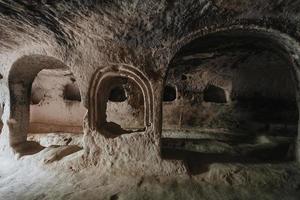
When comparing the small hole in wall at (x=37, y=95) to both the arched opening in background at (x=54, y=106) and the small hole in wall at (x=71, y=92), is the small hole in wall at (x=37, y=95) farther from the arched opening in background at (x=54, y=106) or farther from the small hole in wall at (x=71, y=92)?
the small hole in wall at (x=71, y=92)

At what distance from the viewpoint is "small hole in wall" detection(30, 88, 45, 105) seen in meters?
8.88

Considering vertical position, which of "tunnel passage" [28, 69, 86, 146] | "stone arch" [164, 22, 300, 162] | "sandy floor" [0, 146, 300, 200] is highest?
"stone arch" [164, 22, 300, 162]

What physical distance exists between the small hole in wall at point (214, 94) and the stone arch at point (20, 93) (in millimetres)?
5039

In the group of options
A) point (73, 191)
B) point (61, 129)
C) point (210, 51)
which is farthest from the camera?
point (61, 129)

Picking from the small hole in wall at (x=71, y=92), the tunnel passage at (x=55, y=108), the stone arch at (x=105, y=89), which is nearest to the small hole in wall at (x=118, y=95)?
the tunnel passage at (x=55, y=108)

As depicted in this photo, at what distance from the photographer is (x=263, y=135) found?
647 centimetres

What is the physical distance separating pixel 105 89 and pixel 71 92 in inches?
193

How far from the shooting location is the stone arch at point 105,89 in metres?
4.10

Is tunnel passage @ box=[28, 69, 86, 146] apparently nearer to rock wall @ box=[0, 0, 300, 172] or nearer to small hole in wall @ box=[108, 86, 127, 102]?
small hole in wall @ box=[108, 86, 127, 102]

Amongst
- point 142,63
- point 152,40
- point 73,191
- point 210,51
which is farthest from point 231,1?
point 73,191

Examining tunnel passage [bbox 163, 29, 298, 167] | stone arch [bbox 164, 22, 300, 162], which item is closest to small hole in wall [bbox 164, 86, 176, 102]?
tunnel passage [bbox 163, 29, 298, 167]

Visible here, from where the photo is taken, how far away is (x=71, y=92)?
9.05 meters

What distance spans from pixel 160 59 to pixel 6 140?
4.21 m

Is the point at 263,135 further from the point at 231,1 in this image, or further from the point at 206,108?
the point at 231,1
